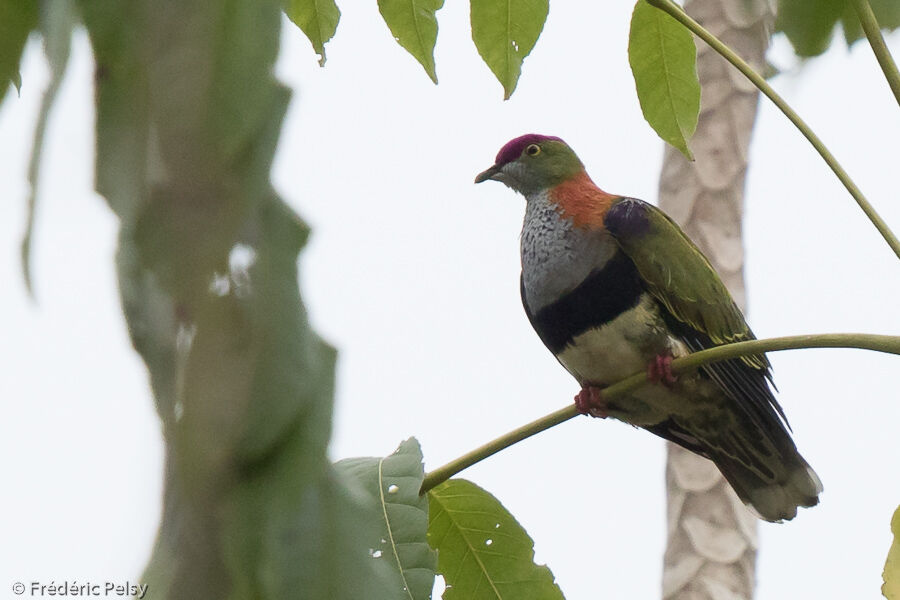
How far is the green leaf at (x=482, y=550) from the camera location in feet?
7.11

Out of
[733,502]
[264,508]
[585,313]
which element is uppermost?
[585,313]

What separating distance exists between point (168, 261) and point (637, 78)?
2.13 metres

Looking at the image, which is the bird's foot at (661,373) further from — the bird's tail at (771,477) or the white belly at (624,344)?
the bird's tail at (771,477)

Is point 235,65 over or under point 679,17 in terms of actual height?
under

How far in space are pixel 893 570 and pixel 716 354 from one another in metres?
0.42

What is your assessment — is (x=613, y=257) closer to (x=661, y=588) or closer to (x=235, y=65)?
(x=661, y=588)

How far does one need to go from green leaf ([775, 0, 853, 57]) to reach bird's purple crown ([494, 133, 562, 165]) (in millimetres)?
3450

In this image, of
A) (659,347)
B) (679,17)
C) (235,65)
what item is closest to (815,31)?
(235,65)

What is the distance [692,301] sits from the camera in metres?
3.11

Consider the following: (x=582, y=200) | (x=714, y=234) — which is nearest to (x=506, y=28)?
(x=582, y=200)

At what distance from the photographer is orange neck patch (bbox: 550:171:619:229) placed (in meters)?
3.32

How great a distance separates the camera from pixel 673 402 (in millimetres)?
3170

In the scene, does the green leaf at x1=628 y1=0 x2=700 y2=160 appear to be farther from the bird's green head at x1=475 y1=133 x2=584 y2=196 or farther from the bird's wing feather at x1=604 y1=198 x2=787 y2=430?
the bird's green head at x1=475 y1=133 x2=584 y2=196

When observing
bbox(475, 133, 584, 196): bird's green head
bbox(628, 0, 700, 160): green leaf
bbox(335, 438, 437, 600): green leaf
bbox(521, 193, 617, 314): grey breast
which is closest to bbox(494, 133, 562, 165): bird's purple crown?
bbox(475, 133, 584, 196): bird's green head
